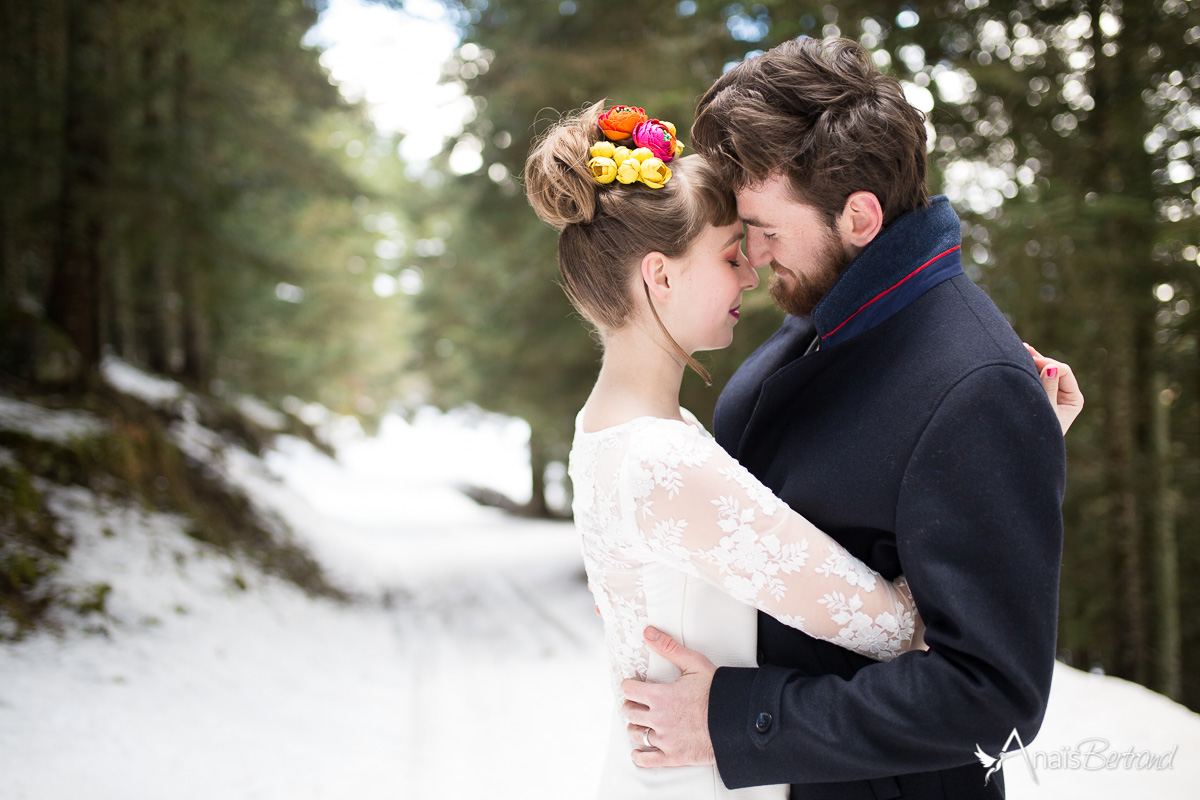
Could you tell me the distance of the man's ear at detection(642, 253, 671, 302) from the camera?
178 centimetres

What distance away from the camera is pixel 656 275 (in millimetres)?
1794

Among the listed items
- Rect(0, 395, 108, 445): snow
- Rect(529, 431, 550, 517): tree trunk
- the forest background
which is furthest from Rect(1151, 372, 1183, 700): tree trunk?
Rect(529, 431, 550, 517): tree trunk

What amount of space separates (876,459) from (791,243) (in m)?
0.53

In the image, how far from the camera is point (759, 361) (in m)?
2.17

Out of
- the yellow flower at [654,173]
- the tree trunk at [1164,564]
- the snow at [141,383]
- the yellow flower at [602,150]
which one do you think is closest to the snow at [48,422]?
the snow at [141,383]

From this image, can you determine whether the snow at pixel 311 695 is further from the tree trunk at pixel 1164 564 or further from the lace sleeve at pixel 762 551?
the lace sleeve at pixel 762 551

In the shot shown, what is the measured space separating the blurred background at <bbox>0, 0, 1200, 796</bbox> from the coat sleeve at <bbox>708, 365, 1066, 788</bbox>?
9.00 ft

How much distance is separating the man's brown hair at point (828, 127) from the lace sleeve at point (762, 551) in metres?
0.59

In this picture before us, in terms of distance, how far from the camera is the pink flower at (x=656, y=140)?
183cm

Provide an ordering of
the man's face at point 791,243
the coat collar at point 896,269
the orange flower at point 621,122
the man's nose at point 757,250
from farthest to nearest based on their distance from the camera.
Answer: the orange flower at point 621,122
the man's nose at point 757,250
the man's face at point 791,243
the coat collar at point 896,269

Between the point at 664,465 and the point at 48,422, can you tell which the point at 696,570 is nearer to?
the point at 664,465

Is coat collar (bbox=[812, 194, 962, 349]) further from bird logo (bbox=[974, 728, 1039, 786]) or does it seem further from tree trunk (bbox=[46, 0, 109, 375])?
tree trunk (bbox=[46, 0, 109, 375])

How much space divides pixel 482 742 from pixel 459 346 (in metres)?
10.1

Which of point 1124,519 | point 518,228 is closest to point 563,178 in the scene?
point 1124,519
